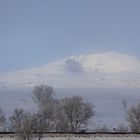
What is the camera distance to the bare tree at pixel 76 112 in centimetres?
8781

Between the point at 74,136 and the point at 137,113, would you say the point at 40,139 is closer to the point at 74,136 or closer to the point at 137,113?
the point at 74,136

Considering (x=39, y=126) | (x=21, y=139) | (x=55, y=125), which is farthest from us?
(x=55, y=125)

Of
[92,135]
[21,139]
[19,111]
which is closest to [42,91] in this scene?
[19,111]

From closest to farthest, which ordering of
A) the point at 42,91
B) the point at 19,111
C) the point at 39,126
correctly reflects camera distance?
the point at 39,126, the point at 19,111, the point at 42,91

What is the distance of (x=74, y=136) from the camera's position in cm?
6419

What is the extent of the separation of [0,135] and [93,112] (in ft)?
106

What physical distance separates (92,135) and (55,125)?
22.5 meters

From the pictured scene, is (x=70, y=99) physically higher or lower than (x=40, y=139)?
higher

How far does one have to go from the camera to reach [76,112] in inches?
3487

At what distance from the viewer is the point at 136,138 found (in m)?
67.2

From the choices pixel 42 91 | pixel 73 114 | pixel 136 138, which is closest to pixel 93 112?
pixel 73 114

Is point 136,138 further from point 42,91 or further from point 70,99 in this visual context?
point 42,91

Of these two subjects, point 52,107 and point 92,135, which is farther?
point 52,107

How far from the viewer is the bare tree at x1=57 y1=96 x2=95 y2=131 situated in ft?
288
